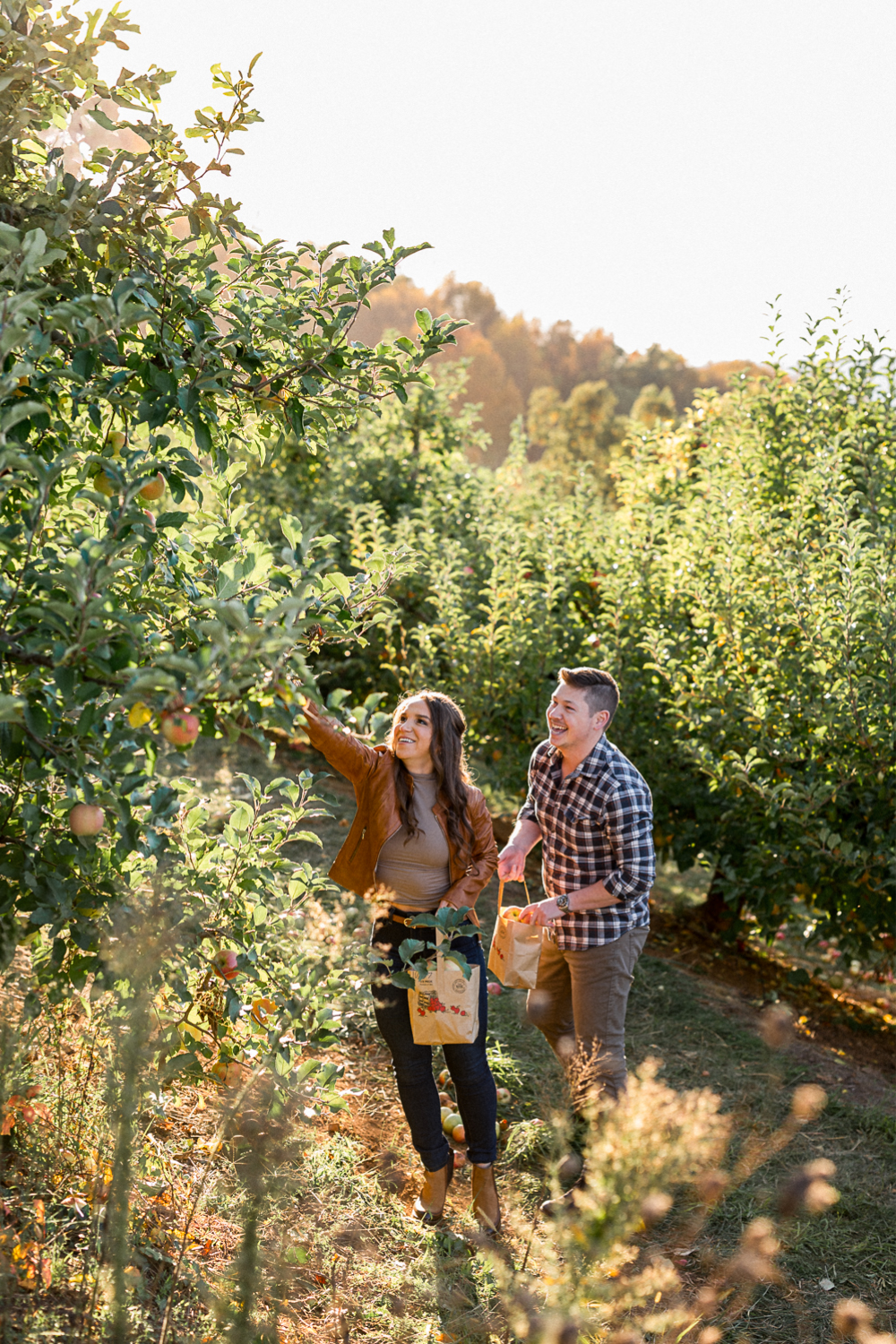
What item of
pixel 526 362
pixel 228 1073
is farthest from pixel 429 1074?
pixel 526 362

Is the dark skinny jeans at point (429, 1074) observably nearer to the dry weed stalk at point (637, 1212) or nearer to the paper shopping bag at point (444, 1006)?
the paper shopping bag at point (444, 1006)

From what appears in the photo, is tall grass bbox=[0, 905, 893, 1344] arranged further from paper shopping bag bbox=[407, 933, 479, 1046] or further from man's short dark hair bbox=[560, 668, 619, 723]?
man's short dark hair bbox=[560, 668, 619, 723]

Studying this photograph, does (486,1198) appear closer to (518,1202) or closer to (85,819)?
(518,1202)

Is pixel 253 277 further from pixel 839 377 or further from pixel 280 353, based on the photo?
pixel 839 377

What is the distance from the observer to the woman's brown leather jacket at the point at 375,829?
9.98 feet

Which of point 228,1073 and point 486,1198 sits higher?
point 228,1073

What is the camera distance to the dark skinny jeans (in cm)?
306

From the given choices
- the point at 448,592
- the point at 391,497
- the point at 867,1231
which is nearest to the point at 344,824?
the point at 448,592

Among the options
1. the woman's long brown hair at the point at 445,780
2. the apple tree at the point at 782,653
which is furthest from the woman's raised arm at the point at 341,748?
the apple tree at the point at 782,653

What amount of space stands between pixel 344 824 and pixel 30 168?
550 centimetres

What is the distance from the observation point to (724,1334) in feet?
9.08

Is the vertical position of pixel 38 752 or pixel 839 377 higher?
pixel 839 377

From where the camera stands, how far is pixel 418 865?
309 centimetres

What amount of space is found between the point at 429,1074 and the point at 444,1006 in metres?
0.33
